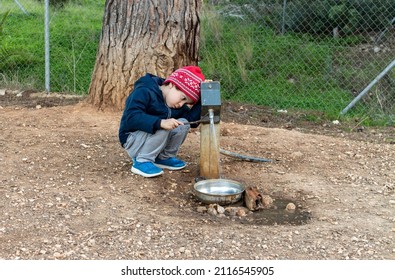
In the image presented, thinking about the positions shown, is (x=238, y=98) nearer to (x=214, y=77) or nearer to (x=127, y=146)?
(x=214, y=77)

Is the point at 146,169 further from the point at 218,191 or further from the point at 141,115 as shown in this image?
the point at 218,191

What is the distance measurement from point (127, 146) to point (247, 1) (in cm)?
548

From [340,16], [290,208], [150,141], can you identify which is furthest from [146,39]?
[340,16]

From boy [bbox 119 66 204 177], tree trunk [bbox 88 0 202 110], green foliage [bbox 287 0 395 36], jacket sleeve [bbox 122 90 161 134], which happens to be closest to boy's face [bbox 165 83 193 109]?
boy [bbox 119 66 204 177]

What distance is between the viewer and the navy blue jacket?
422 centimetres

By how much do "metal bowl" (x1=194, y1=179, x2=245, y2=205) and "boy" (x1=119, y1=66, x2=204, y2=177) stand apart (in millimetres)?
423

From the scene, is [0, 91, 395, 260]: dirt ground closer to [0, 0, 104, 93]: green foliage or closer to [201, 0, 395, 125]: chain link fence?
[201, 0, 395, 125]: chain link fence

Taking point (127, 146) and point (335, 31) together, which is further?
point (335, 31)

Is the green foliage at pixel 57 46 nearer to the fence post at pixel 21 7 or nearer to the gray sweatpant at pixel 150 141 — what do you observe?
the fence post at pixel 21 7

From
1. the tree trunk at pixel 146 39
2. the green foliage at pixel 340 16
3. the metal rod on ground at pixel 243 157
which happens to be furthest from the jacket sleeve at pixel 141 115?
the green foliage at pixel 340 16

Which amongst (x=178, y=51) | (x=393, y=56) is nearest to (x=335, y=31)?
(x=393, y=56)

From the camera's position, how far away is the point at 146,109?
4289 mm

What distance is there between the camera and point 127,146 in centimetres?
449

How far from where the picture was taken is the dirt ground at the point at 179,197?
3416 mm
